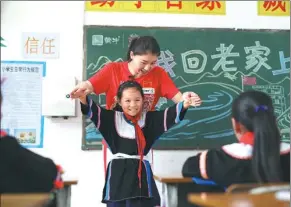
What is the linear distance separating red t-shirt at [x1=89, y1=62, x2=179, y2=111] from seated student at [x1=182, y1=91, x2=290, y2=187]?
79cm

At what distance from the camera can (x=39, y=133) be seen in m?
2.64

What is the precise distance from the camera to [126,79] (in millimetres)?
2139

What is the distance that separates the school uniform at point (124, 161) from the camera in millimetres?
1828

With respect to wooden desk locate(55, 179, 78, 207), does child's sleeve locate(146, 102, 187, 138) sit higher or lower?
higher

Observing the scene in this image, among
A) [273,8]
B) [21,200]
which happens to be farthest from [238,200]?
[273,8]

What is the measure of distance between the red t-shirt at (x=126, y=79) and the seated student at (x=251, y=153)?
79 cm

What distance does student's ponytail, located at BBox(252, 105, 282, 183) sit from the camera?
1321mm

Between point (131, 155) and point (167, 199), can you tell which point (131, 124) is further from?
point (167, 199)

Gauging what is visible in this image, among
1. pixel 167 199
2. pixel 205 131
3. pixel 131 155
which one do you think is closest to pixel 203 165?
pixel 131 155

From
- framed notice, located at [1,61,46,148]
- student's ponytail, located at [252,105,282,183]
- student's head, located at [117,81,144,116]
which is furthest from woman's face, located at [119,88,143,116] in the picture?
framed notice, located at [1,61,46,148]

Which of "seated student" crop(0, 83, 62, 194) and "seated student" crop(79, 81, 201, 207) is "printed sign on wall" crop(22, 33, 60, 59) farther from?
"seated student" crop(0, 83, 62, 194)

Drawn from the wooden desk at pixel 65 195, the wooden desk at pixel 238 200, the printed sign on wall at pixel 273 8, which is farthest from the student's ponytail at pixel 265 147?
the printed sign on wall at pixel 273 8

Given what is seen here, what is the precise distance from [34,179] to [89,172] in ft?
4.86

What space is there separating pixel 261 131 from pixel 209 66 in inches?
59.5
